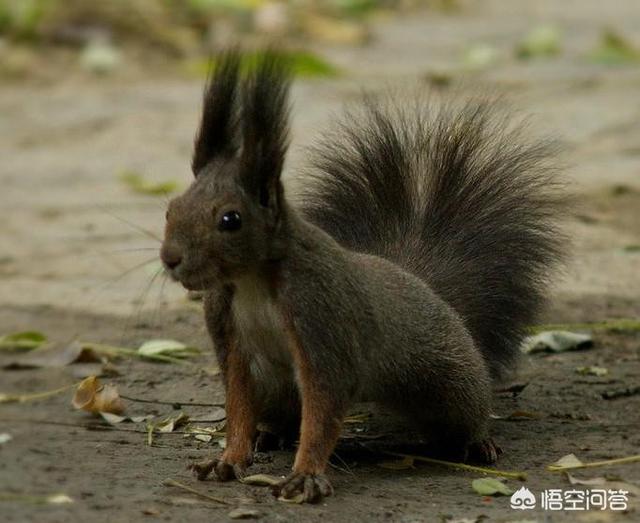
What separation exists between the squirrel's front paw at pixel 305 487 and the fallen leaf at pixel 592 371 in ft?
3.71

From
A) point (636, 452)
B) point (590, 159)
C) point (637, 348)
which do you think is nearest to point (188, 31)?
point (590, 159)

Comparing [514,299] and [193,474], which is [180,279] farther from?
[514,299]

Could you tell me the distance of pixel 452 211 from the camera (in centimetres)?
331

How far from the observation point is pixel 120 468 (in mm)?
2631

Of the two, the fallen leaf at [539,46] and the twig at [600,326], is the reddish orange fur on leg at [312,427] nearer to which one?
the twig at [600,326]

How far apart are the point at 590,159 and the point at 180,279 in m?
3.49

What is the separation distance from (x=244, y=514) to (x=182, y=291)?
195 cm

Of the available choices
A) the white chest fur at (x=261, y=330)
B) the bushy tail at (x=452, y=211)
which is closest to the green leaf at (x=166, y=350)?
the bushy tail at (x=452, y=211)

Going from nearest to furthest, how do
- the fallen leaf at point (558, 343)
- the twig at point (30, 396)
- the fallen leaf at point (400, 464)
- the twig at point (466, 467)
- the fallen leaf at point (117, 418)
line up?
the twig at point (30, 396) < the twig at point (466, 467) < the fallen leaf at point (400, 464) < the fallen leaf at point (117, 418) < the fallen leaf at point (558, 343)

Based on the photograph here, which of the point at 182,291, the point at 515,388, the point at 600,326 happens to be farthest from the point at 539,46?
the point at 515,388

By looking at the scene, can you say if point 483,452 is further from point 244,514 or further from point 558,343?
point 558,343

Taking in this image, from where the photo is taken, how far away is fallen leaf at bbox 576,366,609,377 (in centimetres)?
351

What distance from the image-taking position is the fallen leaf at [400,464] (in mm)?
2904

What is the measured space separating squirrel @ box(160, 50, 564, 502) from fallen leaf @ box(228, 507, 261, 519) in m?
0.14
